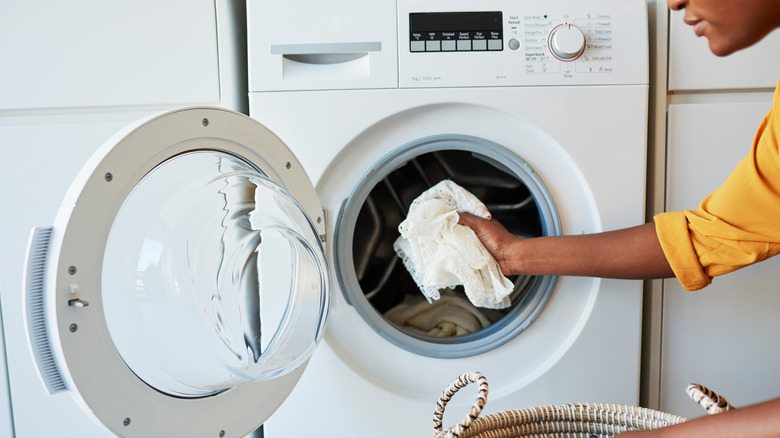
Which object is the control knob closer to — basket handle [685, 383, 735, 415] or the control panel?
the control panel

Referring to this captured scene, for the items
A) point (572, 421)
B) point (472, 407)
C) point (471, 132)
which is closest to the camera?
point (472, 407)

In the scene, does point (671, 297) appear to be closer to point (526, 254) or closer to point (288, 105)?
point (526, 254)

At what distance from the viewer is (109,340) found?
71cm

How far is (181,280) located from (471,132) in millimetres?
565

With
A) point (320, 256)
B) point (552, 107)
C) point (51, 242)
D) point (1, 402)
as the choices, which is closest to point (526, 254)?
point (552, 107)

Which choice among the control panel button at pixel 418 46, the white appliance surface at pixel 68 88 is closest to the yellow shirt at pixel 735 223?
the control panel button at pixel 418 46

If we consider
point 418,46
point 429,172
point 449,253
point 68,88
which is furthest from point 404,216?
point 68,88

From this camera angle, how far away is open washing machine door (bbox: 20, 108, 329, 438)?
663 mm

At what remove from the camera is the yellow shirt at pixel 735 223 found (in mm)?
926

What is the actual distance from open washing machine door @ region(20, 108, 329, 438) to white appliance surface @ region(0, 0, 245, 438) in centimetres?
34

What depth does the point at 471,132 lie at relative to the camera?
44.0 inches

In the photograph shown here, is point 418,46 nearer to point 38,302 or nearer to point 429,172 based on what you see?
point 429,172

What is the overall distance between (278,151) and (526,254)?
0.45 metres

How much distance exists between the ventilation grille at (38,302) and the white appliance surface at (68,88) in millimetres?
543
